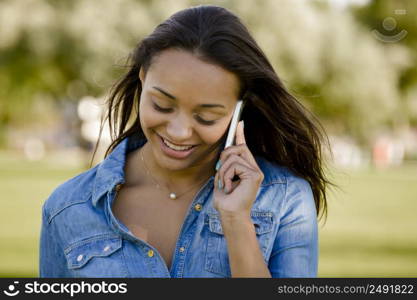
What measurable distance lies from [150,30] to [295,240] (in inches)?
897

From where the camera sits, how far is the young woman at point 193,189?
2.86 metres

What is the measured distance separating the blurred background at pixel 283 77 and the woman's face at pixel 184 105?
655cm

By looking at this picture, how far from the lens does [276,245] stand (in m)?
2.89

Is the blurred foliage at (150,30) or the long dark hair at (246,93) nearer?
the long dark hair at (246,93)

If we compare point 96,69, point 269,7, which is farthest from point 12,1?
point 269,7

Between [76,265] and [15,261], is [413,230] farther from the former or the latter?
[76,265]

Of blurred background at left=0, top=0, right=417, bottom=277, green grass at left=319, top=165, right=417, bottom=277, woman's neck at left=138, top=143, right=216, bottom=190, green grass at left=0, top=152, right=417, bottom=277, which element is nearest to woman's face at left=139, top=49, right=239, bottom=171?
woman's neck at left=138, top=143, right=216, bottom=190

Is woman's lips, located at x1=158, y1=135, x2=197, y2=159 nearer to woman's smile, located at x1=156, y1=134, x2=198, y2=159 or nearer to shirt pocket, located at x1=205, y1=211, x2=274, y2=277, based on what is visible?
woman's smile, located at x1=156, y1=134, x2=198, y2=159

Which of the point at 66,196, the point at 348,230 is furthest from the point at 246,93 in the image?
the point at 348,230

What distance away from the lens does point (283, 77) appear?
76.7ft

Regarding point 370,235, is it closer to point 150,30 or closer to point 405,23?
point 150,30

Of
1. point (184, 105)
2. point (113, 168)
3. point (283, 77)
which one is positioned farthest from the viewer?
point (283, 77)

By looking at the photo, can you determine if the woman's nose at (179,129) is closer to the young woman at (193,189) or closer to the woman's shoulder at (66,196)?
the young woman at (193,189)

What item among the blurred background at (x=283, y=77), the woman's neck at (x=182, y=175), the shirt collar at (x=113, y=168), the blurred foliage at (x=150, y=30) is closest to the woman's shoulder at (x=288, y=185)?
the woman's neck at (x=182, y=175)
